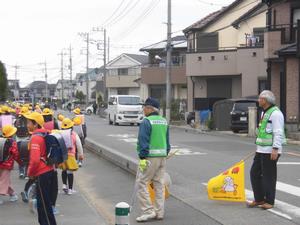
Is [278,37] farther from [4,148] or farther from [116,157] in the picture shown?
[4,148]

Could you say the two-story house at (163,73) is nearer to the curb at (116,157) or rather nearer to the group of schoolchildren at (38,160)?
the curb at (116,157)

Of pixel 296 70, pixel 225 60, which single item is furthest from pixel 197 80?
pixel 296 70

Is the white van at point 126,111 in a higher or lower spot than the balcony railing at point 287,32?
lower

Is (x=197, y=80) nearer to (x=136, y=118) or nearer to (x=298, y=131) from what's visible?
(x=136, y=118)

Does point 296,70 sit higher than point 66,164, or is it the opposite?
point 296,70

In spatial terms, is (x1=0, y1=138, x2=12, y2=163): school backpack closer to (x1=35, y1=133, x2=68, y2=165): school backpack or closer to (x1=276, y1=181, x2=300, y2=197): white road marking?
(x1=35, y1=133, x2=68, y2=165): school backpack

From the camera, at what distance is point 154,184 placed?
322 inches

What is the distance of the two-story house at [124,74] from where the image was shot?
3248 inches

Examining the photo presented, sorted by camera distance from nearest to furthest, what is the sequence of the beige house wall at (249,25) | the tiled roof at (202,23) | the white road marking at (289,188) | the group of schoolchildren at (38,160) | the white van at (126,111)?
the group of schoolchildren at (38,160) → the white road marking at (289,188) → the white van at (126,111) → the beige house wall at (249,25) → the tiled roof at (202,23)

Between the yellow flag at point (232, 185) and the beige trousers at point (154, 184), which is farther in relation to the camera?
the yellow flag at point (232, 185)

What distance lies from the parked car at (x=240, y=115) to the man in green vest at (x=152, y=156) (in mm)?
20383

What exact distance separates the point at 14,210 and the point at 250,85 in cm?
3052

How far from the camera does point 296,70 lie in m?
26.1

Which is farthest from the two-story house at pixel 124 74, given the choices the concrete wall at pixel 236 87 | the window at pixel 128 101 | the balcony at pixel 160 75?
the concrete wall at pixel 236 87
